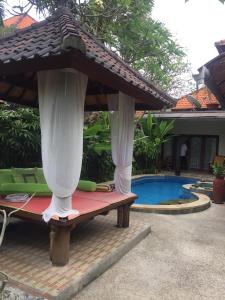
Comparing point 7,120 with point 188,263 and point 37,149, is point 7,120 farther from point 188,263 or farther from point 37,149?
point 188,263

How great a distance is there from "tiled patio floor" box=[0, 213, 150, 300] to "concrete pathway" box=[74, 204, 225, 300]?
0.18 meters

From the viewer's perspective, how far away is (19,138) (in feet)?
28.3

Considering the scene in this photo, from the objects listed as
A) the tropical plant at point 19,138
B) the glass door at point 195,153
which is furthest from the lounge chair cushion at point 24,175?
the glass door at point 195,153

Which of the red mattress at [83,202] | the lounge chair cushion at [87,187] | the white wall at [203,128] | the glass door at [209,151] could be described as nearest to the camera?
the red mattress at [83,202]

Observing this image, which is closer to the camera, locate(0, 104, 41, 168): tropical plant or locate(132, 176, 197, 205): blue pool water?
locate(0, 104, 41, 168): tropical plant

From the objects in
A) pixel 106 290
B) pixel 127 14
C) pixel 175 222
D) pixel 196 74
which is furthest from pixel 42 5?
pixel 106 290

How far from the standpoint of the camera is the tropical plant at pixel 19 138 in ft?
28.0

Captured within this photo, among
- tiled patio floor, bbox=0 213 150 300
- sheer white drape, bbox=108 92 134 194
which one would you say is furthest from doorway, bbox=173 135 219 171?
tiled patio floor, bbox=0 213 150 300

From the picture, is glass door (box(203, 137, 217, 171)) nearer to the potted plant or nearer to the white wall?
the white wall

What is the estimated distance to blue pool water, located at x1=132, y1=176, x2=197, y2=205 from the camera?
11.5 metres

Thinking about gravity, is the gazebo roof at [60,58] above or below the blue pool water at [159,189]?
above

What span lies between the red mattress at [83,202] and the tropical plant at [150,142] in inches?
376

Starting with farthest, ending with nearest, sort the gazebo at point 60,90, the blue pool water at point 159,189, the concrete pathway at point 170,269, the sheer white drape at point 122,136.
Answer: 1. the blue pool water at point 159,189
2. the sheer white drape at point 122,136
3. the concrete pathway at point 170,269
4. the gazebo at point 60,90

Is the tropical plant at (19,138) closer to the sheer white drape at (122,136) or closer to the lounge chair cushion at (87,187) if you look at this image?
the lounge chair cushion at (87,187)
